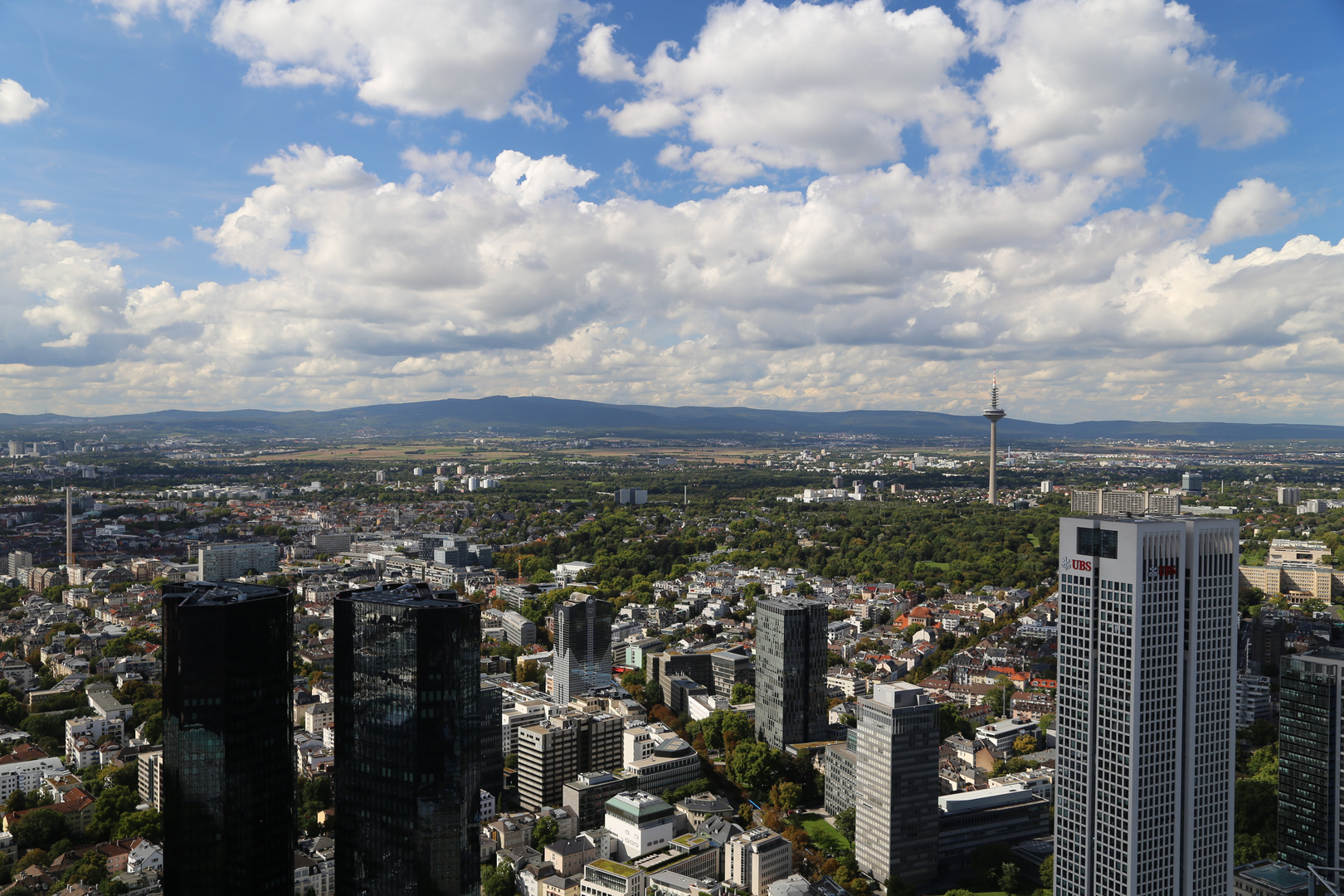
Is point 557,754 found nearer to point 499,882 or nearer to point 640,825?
point 640,825

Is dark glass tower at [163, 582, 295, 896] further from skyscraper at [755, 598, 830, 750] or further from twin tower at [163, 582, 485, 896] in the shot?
skyscraper at [755, 598, 830, 750]

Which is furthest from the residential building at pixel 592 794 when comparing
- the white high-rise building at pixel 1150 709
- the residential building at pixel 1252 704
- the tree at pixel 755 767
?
the residential building at pixel 1252 704

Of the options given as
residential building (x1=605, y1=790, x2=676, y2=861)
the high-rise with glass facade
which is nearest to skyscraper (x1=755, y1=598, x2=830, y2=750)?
residential building (x1=605, y1=790, x2=676, y2=861)

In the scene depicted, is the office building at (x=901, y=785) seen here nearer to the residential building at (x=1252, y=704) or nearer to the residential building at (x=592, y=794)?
the residential building at (x=592, y=794)

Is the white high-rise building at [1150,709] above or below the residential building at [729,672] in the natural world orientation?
above

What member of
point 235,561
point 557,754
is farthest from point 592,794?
point 235,561

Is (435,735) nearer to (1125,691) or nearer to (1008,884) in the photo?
(1125,691)
